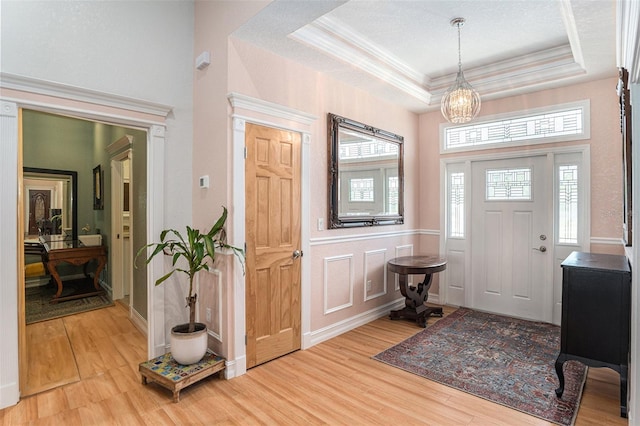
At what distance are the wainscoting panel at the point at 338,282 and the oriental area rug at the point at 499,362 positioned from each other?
724 mm

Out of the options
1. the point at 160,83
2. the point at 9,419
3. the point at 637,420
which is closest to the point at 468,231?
the point at 637,420

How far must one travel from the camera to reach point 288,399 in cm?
248

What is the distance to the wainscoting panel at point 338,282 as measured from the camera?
3664 millimetres

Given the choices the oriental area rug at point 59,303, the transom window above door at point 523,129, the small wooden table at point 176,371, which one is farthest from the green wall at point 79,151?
the transom window above door at point 523,129

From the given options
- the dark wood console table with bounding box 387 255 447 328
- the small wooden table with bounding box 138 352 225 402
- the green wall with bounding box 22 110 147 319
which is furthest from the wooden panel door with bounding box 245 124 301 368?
the green wall with bounding box 22 110 147 319

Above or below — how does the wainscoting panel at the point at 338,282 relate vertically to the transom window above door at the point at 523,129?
below

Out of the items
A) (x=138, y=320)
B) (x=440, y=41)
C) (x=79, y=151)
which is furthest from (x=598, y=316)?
(x=79, y=151)

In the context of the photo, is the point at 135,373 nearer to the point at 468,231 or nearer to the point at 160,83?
the point at 160,83

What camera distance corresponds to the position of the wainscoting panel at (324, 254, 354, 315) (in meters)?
3.66

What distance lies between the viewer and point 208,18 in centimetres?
303

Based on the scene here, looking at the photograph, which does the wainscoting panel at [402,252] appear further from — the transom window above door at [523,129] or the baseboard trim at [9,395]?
the baseboard trim at [9,395]

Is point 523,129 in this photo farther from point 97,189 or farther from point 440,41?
point 97,189

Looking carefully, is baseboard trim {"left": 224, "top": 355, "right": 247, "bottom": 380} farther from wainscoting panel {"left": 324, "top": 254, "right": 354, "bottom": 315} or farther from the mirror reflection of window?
the mirror reflection of window

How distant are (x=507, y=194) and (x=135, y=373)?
4.53 m
